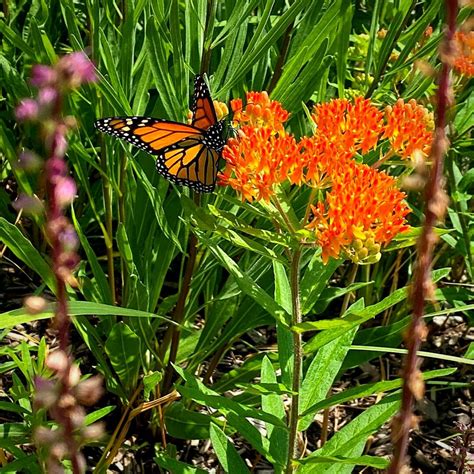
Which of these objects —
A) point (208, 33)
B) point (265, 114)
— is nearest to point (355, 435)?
point (265, 114)

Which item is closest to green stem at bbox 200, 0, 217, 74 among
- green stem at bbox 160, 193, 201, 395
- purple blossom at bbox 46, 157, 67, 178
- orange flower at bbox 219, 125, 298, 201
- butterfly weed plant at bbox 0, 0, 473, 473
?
butterfly weed plant at bbox 0, 0, 473, 473

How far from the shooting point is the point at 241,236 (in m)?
2.18

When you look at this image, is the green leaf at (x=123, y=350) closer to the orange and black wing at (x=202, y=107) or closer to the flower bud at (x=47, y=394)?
the orange and black wing at (x=202, y=107)

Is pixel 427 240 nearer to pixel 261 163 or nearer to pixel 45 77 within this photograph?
pixel 45 77

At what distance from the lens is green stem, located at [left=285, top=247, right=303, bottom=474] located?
203cm

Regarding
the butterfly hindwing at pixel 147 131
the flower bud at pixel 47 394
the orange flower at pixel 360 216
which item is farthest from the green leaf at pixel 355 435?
the flower bud at pixel 47 394

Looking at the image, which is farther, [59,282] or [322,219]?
[322,219]

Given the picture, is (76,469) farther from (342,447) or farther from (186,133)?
(186,133)

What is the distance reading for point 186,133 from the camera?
2.76 m

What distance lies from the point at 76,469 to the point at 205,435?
2.00m

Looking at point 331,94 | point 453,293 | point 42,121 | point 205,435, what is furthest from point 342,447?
point 331,94

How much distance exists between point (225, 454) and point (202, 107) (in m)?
1.15

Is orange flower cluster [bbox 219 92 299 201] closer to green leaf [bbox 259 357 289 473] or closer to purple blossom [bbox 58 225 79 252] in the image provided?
green leaf [bbox 259 357 289 473]

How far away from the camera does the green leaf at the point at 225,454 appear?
2238 millimetres
